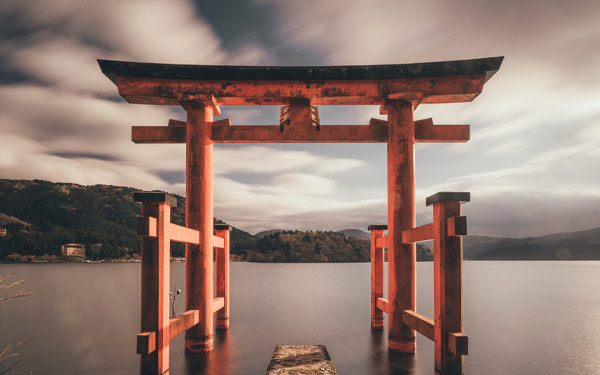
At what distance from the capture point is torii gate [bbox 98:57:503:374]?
6.99 meters

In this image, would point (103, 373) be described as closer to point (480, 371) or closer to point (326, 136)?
point (326, 136)

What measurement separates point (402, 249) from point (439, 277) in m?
1.93

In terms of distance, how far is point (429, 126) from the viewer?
7.48m

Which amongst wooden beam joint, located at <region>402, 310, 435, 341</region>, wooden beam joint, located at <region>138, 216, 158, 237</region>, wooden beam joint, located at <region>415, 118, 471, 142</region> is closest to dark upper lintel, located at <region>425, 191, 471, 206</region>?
wooden beam joint, located at <region>402, 310, 435, 341</region>

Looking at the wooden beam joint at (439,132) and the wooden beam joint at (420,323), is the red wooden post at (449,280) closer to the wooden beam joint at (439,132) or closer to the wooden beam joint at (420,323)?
the wooden beam joint at (420,323)

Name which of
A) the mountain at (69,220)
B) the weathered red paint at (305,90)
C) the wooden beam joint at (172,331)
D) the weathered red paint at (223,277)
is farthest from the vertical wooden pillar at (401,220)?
the mountain at (69,220)

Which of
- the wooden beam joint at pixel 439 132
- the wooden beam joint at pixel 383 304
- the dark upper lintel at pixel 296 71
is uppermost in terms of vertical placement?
the dark upper lintel at pixel 296 71

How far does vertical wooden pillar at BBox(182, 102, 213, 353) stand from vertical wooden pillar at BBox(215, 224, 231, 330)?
188cm

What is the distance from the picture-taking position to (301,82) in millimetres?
7316

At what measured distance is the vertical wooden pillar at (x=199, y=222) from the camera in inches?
279

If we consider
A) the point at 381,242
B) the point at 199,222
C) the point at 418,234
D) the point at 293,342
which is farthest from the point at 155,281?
the point at 293,342

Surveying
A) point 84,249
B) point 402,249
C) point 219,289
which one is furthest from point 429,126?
point 84,249

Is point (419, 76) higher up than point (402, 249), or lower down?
higher up

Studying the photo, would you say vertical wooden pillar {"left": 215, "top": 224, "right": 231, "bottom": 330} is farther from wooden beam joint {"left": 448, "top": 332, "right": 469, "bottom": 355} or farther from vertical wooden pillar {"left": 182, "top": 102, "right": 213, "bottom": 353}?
wooden beam joint {"left": 448, "top": 332, "right": 469, "bottom": 355}
